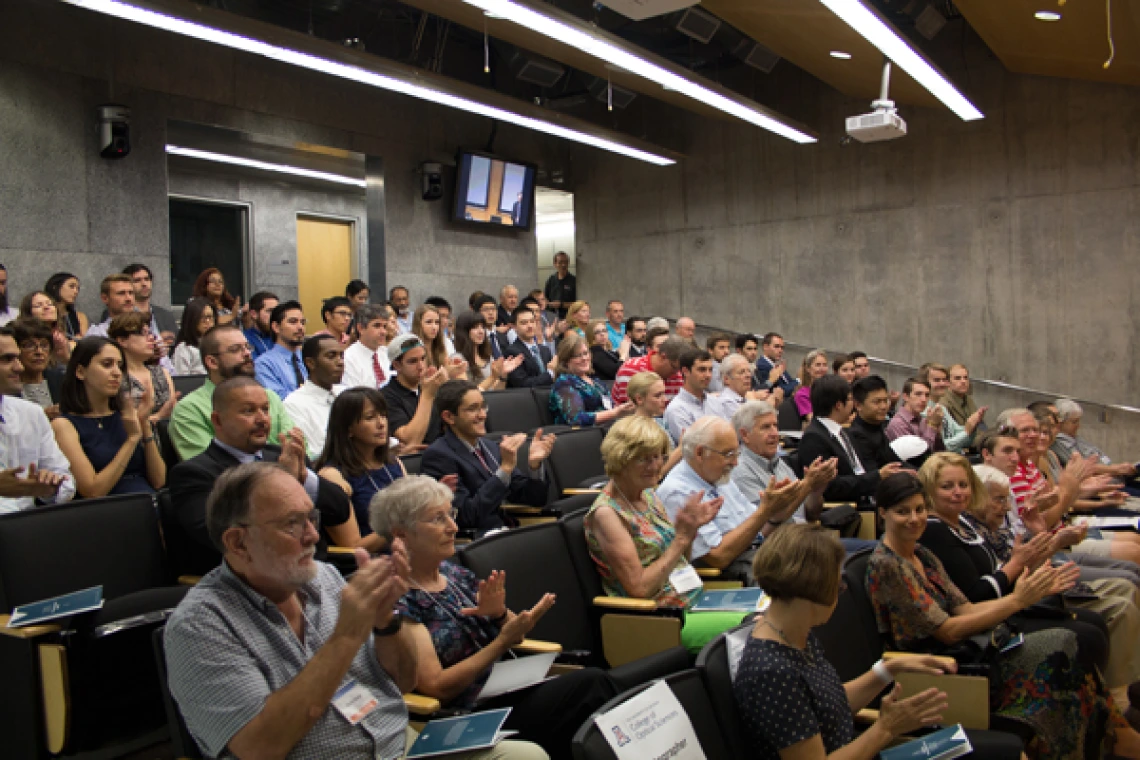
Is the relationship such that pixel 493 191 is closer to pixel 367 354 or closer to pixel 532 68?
pixel 532 68

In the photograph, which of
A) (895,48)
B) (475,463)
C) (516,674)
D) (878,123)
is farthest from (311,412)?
(878,123)

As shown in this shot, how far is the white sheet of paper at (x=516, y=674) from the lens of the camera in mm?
2184

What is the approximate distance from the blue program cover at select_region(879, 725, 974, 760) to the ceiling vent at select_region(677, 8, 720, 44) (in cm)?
681

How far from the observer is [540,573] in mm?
2793

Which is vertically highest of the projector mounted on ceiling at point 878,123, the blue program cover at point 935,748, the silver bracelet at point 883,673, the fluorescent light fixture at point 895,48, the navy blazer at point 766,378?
the fluorescent light fixture at point 895,48

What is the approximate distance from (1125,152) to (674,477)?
7586 mm

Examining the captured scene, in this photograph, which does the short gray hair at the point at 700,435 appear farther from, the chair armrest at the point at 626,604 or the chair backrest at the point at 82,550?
the chair backrest at the point at 82,550

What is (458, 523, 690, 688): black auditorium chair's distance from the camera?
2.52 meters

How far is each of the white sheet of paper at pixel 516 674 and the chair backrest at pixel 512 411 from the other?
3.14m

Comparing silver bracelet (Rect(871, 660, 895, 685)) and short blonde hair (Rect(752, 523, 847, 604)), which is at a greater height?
short blonde hair (Rect(752, 523, 847, 604))

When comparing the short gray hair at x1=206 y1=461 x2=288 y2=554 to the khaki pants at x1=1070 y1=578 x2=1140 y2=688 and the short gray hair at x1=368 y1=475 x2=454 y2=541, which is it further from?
the khaki pants at x1=1070 y1=578 x2=1140 y2=688

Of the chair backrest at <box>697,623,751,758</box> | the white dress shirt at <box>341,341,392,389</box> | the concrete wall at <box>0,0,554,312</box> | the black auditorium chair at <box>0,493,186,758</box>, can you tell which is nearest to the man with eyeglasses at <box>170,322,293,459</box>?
the black auditorium chair at <box>0,493,186,758</box>

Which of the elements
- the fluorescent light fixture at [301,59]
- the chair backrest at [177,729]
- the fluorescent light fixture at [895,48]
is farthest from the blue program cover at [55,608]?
the fluorescent light fixture at [895,48]

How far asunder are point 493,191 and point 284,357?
5.83 m
